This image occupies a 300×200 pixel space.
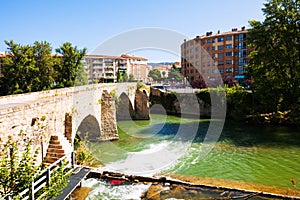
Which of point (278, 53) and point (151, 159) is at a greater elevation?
point (278, 53)

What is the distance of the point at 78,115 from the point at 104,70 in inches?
2735

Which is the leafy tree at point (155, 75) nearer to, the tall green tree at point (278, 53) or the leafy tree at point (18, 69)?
the leafy tree at point (18, 69)

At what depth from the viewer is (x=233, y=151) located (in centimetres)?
1733

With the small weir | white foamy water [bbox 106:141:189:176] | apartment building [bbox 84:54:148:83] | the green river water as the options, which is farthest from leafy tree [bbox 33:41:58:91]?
apartment building [bbox 84:54:148:83]

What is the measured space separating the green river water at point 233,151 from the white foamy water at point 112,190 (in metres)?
3.13

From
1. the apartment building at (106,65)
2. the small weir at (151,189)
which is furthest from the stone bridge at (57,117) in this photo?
the apartment building at (106,65)

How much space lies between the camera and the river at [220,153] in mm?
13336

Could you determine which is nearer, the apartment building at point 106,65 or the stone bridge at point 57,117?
the stone bridge at point 57,117

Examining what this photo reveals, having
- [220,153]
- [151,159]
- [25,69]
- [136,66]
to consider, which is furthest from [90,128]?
[136,66]

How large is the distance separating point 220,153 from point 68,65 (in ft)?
100

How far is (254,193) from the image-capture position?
1003cm

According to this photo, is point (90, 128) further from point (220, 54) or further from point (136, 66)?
point (136, 66)

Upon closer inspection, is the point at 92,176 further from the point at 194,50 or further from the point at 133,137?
the point at 194,50

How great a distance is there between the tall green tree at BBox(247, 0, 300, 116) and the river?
11.0ft
